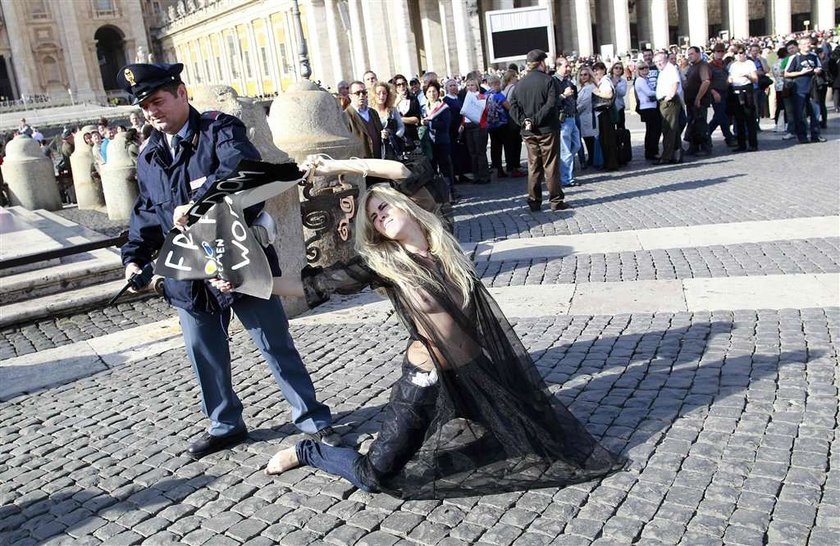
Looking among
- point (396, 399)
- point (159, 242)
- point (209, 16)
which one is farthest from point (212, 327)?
point (209, 16)

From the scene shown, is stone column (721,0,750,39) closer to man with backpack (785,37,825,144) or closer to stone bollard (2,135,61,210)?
man with backpack (785,37,825,144)

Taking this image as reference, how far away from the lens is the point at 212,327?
3996 mm

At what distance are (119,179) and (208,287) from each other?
1141 cm

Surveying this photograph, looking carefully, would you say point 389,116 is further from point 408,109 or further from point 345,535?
point 345,535

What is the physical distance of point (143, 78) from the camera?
3596mm

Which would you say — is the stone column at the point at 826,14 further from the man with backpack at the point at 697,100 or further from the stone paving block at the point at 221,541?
the stone paving block at the point at 221,541

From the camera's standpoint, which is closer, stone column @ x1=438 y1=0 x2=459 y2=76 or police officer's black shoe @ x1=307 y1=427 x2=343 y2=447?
police officer's black shoe @ x1=307 y1=427 x2=343 y2=447

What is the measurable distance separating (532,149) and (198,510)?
7273 mm

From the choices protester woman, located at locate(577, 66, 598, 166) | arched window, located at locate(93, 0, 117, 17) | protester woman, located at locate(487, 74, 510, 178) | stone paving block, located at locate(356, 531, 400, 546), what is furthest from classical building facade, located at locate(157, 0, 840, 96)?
stone paving block, located at locate(356, 531, 400, 546)

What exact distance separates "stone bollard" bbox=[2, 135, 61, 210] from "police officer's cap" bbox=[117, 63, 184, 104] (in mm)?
14555

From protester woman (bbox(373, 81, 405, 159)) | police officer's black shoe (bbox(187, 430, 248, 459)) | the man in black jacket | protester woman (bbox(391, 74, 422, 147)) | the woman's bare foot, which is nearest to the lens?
the woman's bare foot

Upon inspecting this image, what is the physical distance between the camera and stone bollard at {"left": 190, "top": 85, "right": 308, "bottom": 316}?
6766 millimetres

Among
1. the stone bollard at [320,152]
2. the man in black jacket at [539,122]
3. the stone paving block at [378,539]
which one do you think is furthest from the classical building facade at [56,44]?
the stone paving block at [378,539]

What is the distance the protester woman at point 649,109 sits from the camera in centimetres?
1300
